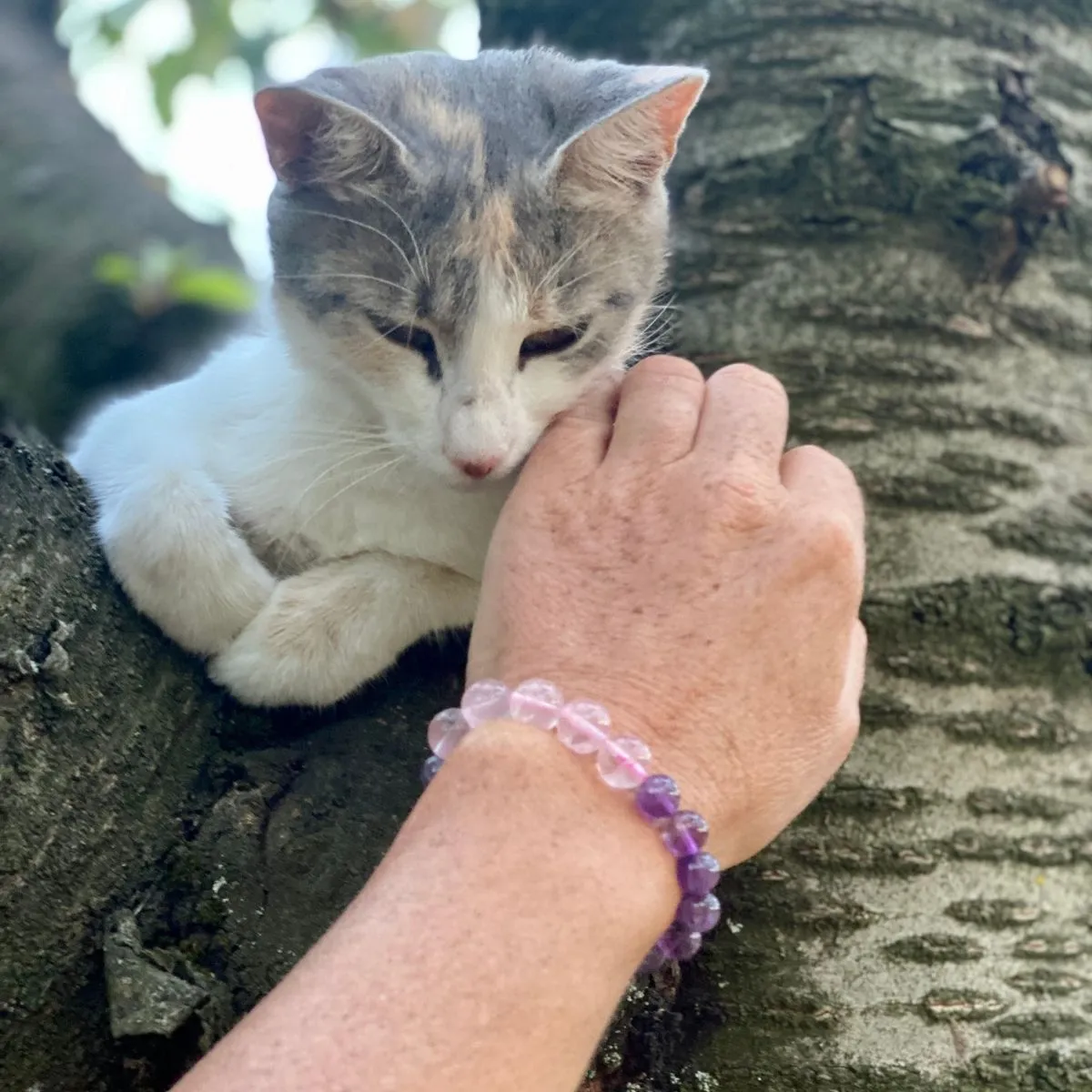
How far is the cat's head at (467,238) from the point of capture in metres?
1.04

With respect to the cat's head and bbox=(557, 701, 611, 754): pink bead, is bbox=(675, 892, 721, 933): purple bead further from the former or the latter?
the cat's head

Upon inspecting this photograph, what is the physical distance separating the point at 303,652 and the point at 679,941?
16.5 inches

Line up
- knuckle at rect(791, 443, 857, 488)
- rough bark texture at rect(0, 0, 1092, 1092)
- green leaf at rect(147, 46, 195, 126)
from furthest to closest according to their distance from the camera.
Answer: green leaf at rect(147, 46, 195, 126) < knuckle at rect(791, 443, 857, 488) < rough bark texture at rect(0, 0, 1092, 1092)

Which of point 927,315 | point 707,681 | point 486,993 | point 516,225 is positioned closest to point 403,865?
point 486,993

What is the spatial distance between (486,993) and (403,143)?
2.61 feet

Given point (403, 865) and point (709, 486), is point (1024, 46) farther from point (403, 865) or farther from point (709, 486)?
point (403, 865)

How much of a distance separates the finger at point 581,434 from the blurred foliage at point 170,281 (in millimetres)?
461

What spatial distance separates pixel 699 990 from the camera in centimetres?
93

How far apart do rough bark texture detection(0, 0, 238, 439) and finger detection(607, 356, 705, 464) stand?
23.7 inches

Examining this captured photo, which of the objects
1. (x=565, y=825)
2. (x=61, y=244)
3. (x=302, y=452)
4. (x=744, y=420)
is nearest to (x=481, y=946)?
(x=565, y=825)

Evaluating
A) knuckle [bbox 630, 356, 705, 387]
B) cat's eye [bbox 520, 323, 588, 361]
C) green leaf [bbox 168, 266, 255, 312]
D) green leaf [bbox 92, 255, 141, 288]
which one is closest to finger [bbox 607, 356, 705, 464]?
knuckle [bbox 630, 356, 705, 387]

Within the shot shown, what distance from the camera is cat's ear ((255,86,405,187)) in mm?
1023

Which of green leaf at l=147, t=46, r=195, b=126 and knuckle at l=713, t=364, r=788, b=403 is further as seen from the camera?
green leaf at l=147, t=46, r=195, b=126

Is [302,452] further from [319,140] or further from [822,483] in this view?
[822,483]
